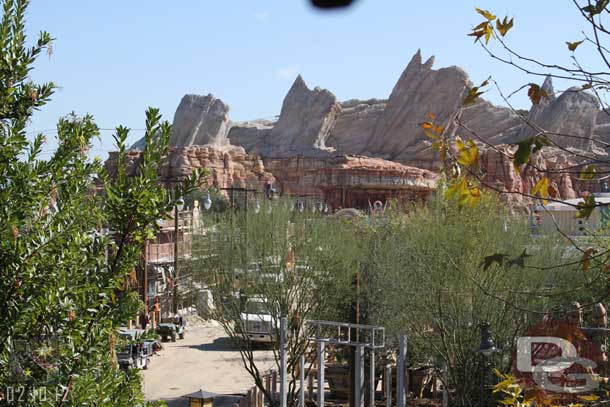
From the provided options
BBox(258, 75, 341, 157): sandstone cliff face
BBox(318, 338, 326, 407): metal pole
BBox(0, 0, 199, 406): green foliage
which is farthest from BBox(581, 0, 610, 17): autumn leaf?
BBox(258, 75, 341, 157): sandstone cliff face

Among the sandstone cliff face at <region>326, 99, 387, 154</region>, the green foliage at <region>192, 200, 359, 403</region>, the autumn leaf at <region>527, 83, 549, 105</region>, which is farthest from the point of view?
the sandstone cliff face at <region>326, 99, 387, 154</region>

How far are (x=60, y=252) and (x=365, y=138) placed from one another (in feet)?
275

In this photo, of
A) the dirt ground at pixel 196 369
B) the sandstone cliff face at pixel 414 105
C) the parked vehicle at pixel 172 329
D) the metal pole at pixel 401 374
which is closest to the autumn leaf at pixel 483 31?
the metal pole at pixel 401 374

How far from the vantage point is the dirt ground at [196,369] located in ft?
63.0

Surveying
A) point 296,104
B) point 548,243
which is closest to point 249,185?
point 296,104

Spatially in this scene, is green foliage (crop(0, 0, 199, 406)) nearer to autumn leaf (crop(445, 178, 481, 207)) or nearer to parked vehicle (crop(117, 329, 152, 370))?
autumn leaf (crop(445, 178, 481, 207))

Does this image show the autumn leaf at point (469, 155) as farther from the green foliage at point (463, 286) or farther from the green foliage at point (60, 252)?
the green foliage at point (463, 286)

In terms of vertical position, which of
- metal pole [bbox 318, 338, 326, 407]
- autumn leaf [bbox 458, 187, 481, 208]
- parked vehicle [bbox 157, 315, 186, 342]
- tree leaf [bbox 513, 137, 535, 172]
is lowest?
parked vehicle [bbox 157, 315, 186, 342]

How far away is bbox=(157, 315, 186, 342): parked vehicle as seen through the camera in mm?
26156

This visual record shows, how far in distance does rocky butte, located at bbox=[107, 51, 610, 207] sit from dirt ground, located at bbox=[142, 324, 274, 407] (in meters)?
28.2

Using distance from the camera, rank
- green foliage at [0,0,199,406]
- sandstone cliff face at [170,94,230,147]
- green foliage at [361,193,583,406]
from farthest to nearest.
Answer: sandstone cliff face at [170,94,230,147], green foliage at [361,193,583,406], green foliage at [0,0,199,406]

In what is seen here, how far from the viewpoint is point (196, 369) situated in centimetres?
2177

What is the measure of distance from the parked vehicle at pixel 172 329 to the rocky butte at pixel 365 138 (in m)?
26.0
